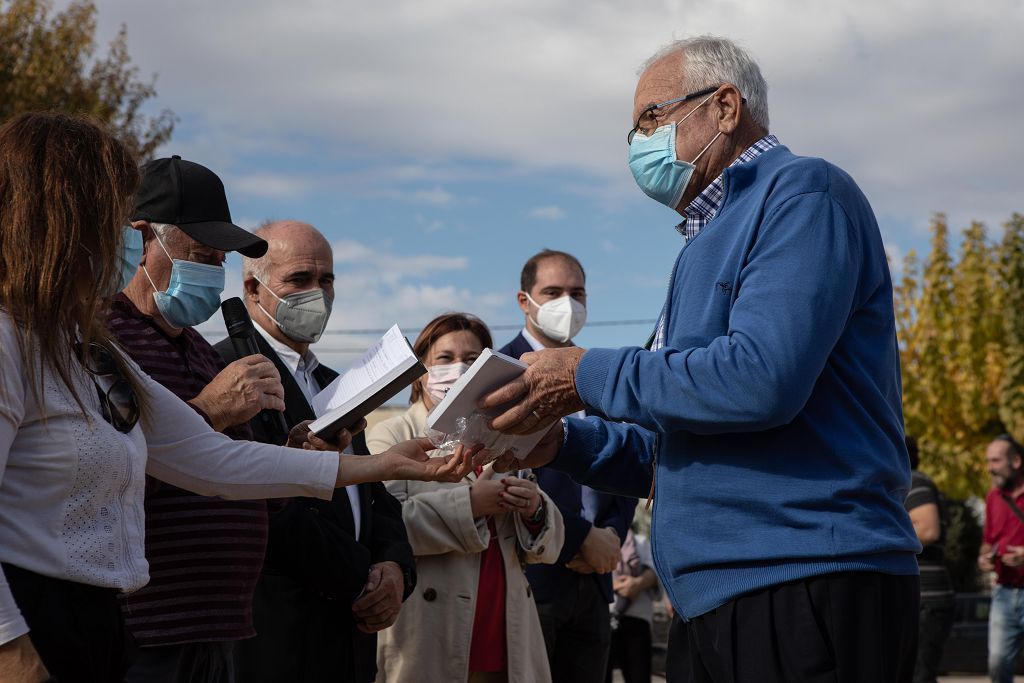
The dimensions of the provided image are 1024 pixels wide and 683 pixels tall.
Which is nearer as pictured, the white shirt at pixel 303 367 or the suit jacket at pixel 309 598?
the suit jacket at pixel 309 598

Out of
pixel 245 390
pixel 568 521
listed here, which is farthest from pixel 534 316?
pixel 245 390

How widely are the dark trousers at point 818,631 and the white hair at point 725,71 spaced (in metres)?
1.31

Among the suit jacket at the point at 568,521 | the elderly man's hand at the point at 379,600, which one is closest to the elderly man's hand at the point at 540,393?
the elderly man's hand at the point at 379,600

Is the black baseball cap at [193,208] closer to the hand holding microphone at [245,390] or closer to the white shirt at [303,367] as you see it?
the hand holding microphone at [245,390]

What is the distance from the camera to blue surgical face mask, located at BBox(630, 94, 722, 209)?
329 centimetres

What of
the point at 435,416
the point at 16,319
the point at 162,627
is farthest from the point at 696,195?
the point at 162,627

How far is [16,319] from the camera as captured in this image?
8.43ft

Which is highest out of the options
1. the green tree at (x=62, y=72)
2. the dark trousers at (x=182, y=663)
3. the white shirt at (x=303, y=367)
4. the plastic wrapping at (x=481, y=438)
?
the green tree at (x=62, y=72)

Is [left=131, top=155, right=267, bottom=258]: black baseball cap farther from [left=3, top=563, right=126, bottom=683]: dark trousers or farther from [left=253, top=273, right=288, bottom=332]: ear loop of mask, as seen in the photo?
[left=3, top=563, right=126, bottom=683]: dark trousers

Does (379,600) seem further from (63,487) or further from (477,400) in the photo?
(63,487)

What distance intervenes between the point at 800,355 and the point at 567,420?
932 millimetres

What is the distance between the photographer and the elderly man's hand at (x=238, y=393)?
3.69m

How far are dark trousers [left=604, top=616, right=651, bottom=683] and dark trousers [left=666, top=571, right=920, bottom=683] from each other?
5.48 m

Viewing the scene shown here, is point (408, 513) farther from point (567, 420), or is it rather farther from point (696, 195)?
point (696, 195)
